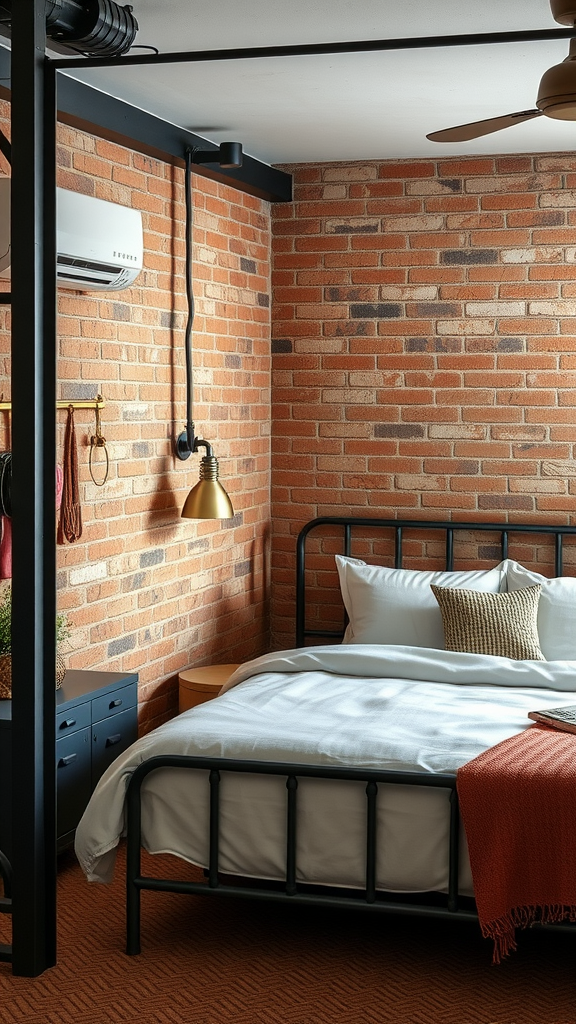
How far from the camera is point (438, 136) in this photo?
337 centimetres

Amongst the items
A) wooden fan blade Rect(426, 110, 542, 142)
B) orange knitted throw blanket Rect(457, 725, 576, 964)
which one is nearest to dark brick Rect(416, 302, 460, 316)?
wooden fan blade Rect(426, 110, 542, 142)

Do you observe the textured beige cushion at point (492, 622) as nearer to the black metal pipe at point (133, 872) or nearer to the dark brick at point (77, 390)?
the dark brick at point (77, 390)

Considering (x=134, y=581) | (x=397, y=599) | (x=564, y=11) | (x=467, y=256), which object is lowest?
(x=397, y=599)

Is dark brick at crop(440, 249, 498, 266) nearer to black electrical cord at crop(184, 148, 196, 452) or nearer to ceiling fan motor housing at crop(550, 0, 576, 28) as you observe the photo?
black electrical cord at crop(184, 148, 196, 452)

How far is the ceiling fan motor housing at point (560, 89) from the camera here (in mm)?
2807

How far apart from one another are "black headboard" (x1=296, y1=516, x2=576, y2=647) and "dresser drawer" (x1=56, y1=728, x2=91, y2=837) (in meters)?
1.82

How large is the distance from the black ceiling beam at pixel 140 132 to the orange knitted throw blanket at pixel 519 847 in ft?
7.93

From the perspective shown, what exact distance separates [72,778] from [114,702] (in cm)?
32

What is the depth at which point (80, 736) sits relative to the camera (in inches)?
148

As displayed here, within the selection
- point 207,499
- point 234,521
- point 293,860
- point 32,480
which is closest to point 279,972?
point 293,860

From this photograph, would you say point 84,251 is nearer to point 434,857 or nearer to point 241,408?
point 241,408

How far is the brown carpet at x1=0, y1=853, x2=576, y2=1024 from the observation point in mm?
2898

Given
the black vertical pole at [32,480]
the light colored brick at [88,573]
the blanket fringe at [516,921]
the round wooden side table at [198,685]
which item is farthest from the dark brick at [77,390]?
the blanket fringe at [516,921]

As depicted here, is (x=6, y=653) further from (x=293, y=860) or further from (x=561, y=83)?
(x=561, y=83)
